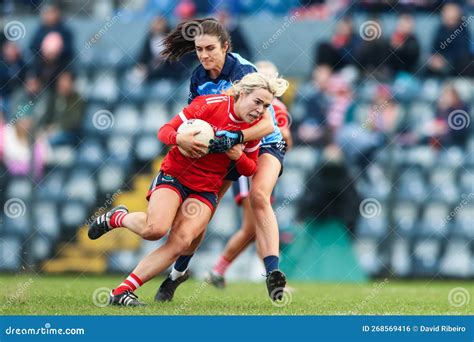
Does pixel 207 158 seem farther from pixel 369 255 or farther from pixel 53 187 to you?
pixel 53 187

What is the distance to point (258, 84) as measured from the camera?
8344mm

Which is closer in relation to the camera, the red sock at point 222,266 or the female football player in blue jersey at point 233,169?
the female football player in blue jersey at point 233,169

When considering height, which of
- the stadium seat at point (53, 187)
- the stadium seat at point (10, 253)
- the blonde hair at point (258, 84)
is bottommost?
the stadium seat at point (10, 253)

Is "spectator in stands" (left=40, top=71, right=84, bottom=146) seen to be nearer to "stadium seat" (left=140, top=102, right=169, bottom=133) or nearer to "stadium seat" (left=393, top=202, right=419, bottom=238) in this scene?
"stadium seat" (left=140, top=102, right=169, bottom=133)

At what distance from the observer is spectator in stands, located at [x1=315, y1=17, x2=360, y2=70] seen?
14781mm

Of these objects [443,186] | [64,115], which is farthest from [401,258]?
[64,115]

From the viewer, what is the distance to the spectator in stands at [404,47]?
1480 centimetres

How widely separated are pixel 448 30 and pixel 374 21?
97 cm

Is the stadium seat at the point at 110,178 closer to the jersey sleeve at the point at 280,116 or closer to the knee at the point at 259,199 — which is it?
the jersey sleeve at the point at 280,116

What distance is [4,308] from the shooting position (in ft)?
27.1

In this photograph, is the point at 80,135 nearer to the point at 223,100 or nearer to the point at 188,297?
the point at 188,297

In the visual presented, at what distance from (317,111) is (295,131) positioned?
0.38 m

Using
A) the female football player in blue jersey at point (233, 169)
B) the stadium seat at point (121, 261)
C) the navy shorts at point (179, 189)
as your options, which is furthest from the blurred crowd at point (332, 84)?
the navy shorts at point (179, 189)
